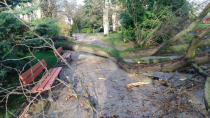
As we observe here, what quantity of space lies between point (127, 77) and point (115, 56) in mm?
1453

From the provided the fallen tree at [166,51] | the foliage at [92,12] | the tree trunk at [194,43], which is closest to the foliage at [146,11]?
the foliage at [92,12]

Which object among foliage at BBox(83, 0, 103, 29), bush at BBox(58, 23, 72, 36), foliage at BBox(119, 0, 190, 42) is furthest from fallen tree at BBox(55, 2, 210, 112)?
bush at BBox(58, 23, 72, 36)

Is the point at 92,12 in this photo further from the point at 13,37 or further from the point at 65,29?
the point at 13,37

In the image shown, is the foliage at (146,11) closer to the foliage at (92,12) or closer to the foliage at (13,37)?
the foliage at (92,12)

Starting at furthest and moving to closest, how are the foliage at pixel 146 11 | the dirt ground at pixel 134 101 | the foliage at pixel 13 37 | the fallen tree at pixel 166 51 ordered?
the foliage at pixel 146 11 < the fallen tree at pixel 166 51 < the foliage at pixel 13 37 < the dirt ground at pixel 134 101

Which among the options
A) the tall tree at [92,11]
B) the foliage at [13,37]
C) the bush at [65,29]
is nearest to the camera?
the foliage at [13,37]

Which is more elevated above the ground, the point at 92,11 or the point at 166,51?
the point at 92,11

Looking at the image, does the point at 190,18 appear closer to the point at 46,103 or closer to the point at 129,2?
the point at 129,2

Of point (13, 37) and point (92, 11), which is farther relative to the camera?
point (92, 11)

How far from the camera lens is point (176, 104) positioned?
11.6ft

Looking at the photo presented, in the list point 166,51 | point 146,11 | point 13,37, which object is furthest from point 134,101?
point 146,11

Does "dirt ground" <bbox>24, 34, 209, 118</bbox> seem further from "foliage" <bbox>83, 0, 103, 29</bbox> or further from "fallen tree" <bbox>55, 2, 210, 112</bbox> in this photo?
"foliage" <bbox>83, 0, 103, 29</bbox>

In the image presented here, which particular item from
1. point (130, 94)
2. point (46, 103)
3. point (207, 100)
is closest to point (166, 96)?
point (130, 94)

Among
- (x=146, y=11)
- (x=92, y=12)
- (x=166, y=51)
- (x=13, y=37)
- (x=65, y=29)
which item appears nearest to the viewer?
(x=166, y=51)
